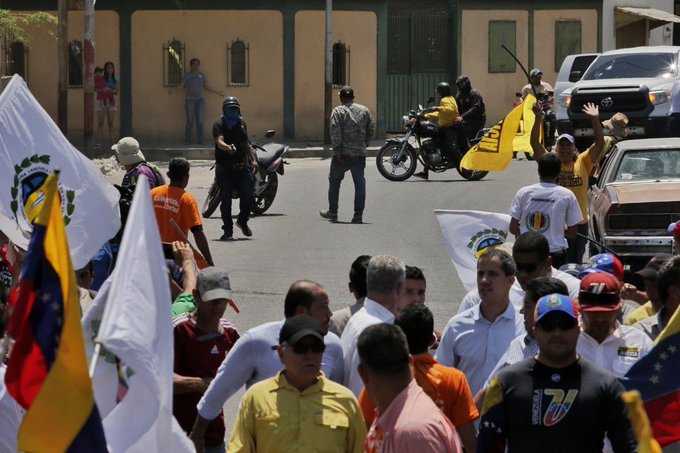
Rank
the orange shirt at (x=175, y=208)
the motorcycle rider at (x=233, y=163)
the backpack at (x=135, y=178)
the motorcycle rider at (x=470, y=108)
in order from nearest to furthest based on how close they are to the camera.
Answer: the orange shirt at (x=175, y=208), the backpack at (x=135, y=178), the motorcycle rider at (x=233, y=163), the motorcycle rider at (x=470, y=108)

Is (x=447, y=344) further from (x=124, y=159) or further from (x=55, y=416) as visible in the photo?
(x=124, y=159)

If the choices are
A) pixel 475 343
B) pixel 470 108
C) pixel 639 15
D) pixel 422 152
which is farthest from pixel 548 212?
pixel 639 15

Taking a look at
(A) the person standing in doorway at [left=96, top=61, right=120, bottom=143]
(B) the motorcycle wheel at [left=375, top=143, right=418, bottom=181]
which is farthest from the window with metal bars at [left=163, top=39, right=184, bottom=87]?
(B) the motorcycle wheel at [left=375, top=143, right=418, bottom=181]

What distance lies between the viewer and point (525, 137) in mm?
19688

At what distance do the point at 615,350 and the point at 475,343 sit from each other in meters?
0.96

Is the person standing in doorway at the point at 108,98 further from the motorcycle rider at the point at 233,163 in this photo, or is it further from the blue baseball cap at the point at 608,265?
the blue baseball cap at the point at 608,265

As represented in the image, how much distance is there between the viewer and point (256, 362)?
682 centimetres

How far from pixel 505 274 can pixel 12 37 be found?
28164mm

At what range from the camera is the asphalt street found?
15.0m

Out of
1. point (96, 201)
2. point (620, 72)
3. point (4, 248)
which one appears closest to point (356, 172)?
point (620, 72)

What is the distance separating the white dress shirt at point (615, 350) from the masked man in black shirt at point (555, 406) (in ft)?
2.44

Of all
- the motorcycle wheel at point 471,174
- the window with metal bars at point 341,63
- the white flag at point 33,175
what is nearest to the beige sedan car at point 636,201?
the white flag at point 33,175

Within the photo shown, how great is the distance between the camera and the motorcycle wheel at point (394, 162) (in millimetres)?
26094

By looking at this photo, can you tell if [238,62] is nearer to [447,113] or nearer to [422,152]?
[422,152]
